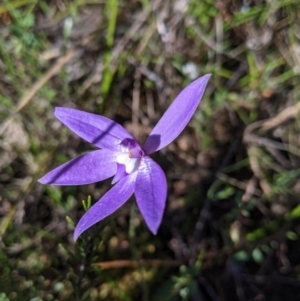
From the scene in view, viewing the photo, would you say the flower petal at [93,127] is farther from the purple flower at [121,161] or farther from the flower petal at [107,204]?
the flower petal at [107,204]

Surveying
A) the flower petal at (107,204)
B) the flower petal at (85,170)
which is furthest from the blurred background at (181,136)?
the flower petal at (107,204)

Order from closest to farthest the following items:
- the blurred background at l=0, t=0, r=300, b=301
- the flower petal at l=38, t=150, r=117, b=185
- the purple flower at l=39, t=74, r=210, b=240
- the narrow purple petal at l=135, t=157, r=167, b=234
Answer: the narrow purple petal at l=135, t=157, r=167, b=234
the purple flower at l=39, t=74, r=210, b=240
the flower petal at l=38, t=150, r=117, b=185
the blurred background at l=0, t=0, r=300, b=301

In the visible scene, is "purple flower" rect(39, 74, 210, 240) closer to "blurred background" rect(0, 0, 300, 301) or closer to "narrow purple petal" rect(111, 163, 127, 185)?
"narrow purple petal" rect(111, 163, 127, 185)

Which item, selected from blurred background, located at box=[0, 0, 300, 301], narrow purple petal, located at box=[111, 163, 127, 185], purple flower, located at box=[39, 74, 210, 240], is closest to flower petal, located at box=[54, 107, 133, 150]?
purple flower, located at box=[39, 74, 210, 240]

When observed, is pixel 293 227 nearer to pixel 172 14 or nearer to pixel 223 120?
pixel 223 120

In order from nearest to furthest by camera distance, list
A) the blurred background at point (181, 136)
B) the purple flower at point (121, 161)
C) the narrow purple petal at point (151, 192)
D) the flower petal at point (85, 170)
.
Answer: the narrow purple petal at point (151, 192) < the purple flower at point (121, 161) < the flower petal at point (85, 170) < the blurred background at point (181, 136)

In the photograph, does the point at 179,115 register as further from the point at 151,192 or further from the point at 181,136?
the point at 181,136
